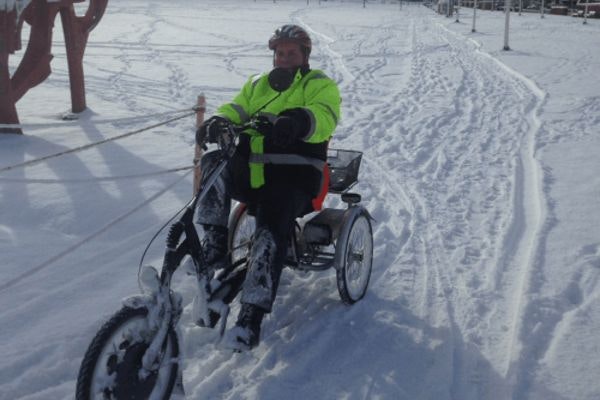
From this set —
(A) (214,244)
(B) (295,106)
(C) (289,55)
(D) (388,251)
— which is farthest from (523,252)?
(A) (214,244)

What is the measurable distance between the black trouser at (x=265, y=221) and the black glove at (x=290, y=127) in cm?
30

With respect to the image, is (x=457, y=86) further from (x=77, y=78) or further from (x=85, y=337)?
(x=85, y=337)

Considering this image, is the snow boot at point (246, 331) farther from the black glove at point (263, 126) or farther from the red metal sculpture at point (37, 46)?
the red metal sculpture at point (37, 46)

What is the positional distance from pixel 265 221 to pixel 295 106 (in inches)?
28.7

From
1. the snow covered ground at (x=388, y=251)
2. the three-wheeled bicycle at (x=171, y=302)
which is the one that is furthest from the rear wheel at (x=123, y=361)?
the snow covered ground at (x=388, y=251)

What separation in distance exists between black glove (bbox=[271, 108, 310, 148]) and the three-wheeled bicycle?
0.73ft

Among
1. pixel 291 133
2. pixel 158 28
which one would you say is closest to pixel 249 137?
pixel 291 133

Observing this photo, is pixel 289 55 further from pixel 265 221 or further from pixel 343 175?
pixel 265 221

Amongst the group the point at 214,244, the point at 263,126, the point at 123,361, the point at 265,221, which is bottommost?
the point at 123,361

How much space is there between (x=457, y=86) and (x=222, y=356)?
34.3 ft

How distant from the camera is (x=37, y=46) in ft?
29.1

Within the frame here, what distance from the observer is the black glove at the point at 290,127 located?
3.17 meters

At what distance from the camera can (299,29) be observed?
370 centimetres

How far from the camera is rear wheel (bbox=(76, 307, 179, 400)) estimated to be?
2.40m
